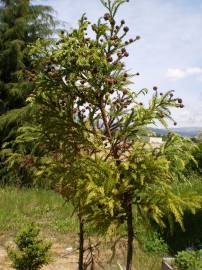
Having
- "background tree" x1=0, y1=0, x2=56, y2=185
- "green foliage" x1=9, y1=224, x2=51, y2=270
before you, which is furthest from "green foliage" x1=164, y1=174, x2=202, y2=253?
"background tree" x1=0, y1=0, x2=56, y2=185

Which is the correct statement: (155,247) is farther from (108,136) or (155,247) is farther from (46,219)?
(108,136)

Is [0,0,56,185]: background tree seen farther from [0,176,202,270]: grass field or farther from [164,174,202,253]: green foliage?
[164,174,202,253]: green foliage

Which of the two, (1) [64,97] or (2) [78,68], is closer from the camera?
(2) [78,68]

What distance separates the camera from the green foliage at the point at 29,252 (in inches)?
258

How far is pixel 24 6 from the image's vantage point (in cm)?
1838

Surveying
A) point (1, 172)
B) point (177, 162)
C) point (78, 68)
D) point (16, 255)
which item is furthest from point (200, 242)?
point (1, 172)

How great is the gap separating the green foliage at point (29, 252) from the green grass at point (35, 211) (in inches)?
116

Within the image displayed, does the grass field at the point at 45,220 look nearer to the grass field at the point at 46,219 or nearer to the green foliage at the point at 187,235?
the grass field at the point at 46,219

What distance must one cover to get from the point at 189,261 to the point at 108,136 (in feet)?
9.65

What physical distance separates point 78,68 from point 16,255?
3321mm

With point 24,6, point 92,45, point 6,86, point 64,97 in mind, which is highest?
point 24,6

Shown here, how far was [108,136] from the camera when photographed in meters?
4.89

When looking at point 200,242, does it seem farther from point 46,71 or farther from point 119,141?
point 46,71

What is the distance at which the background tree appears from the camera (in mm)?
17516
